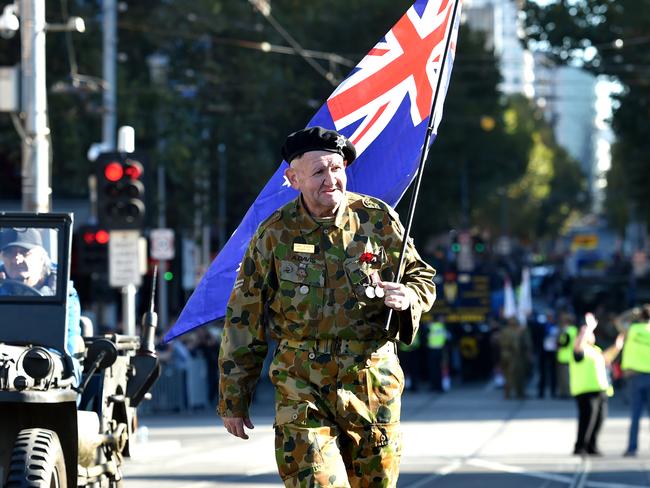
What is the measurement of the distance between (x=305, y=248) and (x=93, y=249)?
14.4m

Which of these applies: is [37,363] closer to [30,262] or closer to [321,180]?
[30,262]

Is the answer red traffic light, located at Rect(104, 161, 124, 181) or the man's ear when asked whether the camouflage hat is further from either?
red traffic light, located at Rect(104, 161, 124, 181)

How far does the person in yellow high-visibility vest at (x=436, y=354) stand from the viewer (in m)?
34.5

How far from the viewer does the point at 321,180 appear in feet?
21.0

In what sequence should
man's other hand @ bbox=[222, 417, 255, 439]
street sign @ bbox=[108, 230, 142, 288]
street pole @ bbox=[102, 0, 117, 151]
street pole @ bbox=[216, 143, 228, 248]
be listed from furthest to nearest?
1. street pole @ bbox=[216, 143, 228, 248]
2. street pole @ bbox=[102, 0, 117, 151]
3. street sign @ bbox=[108, 230, 142, 288]
4. man's other hand @ bbox=[222, 417, 255, 439]

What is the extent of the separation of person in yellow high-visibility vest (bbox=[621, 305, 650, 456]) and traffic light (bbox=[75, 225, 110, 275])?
6389 millimetres

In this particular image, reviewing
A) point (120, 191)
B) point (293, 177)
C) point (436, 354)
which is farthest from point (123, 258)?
point (436, 354)

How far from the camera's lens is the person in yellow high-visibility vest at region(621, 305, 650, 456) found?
18562 mm

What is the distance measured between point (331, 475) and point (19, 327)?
3700 mm

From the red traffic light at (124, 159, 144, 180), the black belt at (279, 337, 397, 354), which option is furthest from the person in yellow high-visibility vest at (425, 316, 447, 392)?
the black belt at (279, 337, 397, 354)

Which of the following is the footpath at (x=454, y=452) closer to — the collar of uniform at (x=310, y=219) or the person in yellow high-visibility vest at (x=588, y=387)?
the person in yellow high-visibility vest at (x=588, y=387)

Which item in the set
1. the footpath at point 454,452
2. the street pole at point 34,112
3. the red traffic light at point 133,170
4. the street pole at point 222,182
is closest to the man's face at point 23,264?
the footpath at point 454,452

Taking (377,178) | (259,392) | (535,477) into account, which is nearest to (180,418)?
(259,392)

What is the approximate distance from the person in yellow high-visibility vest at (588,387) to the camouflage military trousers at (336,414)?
40.9 ft
